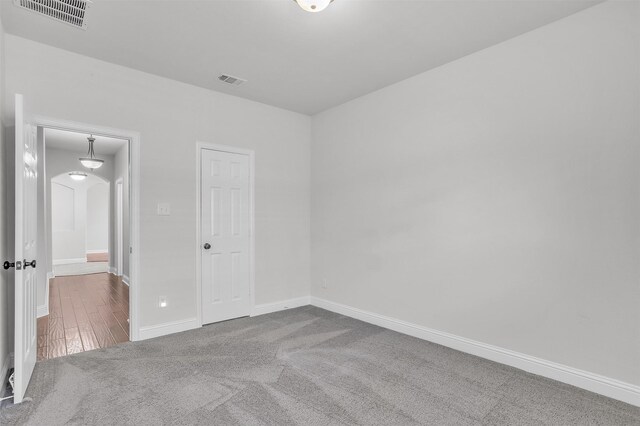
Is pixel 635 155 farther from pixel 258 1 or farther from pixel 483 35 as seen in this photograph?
pixel 258 1

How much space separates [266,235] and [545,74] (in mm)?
3394

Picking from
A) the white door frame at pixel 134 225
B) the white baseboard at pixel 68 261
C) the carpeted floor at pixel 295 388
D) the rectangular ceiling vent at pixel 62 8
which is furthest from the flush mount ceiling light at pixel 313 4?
the white baseboard at pixel 68 261

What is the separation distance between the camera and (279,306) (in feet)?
15.0

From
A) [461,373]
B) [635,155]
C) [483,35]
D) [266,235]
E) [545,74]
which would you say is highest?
[483,35]

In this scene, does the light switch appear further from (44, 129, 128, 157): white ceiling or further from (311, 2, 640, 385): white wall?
(44, 129, 128, 157): white ceiling

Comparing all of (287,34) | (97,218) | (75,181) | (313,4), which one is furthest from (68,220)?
(313,4)

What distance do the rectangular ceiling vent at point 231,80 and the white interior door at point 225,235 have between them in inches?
32.2

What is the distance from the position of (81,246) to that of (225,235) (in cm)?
841

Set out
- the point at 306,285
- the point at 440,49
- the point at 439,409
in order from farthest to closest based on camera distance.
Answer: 1. the point at 306,285
2. the point at 440,49
3. the point at 439,409

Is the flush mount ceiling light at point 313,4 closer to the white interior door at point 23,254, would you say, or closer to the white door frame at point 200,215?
the white interior door at point 23,254

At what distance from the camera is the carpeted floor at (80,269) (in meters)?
7.75

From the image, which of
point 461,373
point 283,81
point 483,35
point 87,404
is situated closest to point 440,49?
point 483,35

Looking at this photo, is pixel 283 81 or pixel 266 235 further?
pixel 266 235

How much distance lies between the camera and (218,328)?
3816 mm
